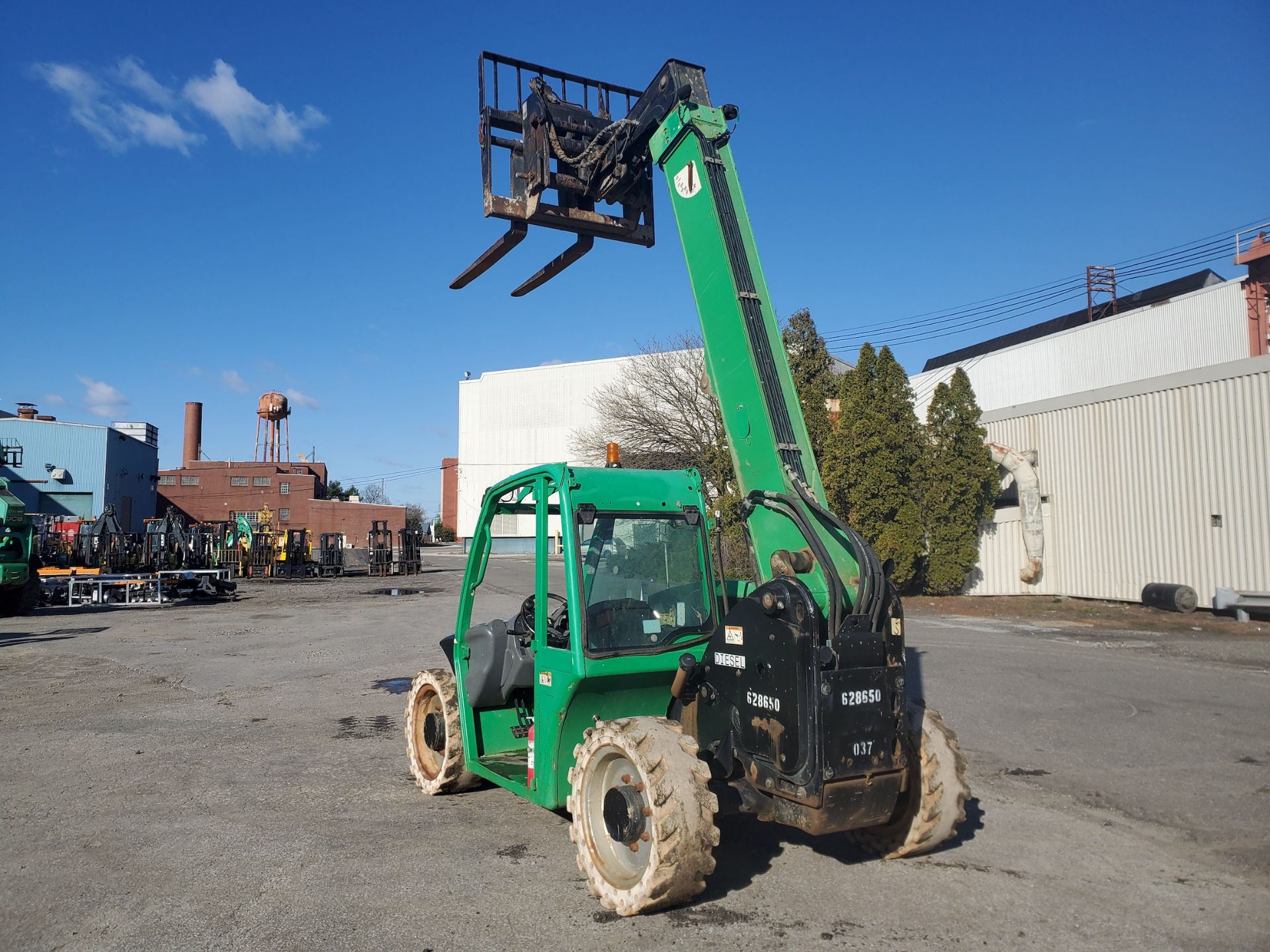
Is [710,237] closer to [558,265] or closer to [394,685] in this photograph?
[558,265]

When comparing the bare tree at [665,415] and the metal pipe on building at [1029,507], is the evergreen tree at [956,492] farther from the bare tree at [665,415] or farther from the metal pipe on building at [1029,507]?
the bare tree at [665,415]

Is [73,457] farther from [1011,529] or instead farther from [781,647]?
[781,647]

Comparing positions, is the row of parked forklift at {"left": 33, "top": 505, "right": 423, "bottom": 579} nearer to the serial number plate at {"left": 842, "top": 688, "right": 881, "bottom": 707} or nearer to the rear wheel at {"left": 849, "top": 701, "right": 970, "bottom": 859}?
the rear wheel at {"left": 849, "top": 701, "right": 970, "bottom": 859}

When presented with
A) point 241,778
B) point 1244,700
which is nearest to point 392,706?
point 241,778

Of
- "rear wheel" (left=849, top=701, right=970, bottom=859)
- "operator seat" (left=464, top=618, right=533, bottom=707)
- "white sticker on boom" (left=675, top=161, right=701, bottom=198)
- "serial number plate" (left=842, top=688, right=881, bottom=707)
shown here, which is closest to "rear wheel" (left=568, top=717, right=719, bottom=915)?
"serial number plate" (left=842, top=688, right=881, bottom=707)

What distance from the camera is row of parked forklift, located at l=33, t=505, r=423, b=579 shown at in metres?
30.4

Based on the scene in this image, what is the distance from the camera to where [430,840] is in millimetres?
5512

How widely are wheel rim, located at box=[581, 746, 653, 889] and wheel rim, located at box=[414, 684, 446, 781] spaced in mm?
2128

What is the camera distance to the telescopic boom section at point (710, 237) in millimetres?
4781

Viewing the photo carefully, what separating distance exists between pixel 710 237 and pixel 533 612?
112 inches

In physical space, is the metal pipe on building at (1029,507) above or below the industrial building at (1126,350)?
below

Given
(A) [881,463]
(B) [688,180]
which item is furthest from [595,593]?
(A) [881,463]

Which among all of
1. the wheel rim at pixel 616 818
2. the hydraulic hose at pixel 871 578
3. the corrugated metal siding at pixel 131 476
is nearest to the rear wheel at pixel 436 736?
the wheel rim at pixel 616 818

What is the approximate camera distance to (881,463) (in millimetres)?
22078
